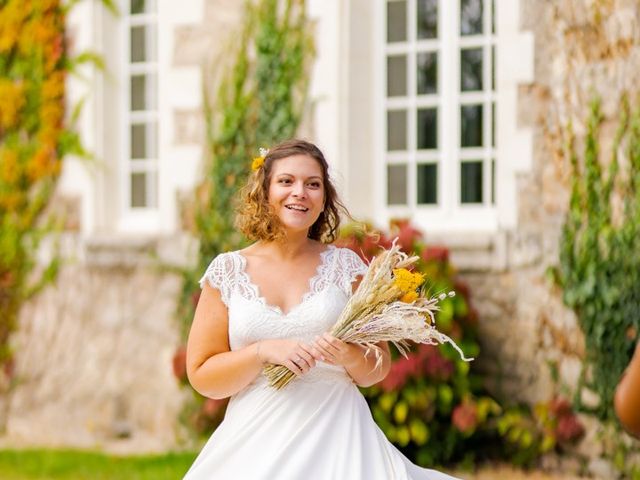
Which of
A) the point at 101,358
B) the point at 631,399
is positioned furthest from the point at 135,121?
the point at 631,399

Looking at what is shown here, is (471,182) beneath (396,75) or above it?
beneath

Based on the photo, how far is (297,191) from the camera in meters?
3.10

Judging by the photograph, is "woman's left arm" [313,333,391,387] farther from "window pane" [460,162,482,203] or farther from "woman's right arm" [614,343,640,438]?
"window pane" [460,162,482,203]

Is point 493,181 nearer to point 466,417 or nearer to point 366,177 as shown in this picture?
point 366,177

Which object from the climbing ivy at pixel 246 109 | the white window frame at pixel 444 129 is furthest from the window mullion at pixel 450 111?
the climbing ivy at pixel 246 109

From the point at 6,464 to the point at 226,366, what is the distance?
180 inches

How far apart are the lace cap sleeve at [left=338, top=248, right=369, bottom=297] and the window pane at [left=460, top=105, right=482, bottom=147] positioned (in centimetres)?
407

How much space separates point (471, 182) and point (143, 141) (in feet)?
8.69

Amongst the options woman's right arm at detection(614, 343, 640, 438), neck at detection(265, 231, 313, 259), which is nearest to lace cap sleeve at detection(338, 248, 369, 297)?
neck at detection(265, 231, 313, 259)

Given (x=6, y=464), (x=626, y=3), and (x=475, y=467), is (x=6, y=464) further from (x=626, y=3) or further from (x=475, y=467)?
(x=626, y=3)

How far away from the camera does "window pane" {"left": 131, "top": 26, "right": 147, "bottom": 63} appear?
857 cm

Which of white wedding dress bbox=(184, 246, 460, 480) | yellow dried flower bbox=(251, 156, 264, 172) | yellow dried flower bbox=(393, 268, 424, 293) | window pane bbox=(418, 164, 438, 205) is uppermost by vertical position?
window pane bbox=(418, 164, 438, 205)

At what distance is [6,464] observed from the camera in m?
7.16

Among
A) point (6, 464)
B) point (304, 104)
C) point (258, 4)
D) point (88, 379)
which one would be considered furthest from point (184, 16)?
point (6, 464)
